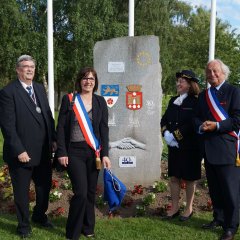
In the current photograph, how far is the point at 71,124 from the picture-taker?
429cm

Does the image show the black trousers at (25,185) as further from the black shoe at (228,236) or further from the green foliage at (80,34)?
the green foliage at (80,34)

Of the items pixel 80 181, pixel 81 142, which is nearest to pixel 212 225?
pixel 80 181

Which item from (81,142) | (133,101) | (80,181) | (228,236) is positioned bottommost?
→ (228,236)

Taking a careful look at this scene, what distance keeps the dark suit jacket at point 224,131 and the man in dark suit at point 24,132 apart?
1.81 m

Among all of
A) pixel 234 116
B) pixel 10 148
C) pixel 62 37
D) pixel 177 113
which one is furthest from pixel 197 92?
pixel 62 37

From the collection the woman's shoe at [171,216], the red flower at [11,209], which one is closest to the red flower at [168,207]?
the woman's shoe at [171,216]

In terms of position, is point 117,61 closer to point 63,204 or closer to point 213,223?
point 63,204

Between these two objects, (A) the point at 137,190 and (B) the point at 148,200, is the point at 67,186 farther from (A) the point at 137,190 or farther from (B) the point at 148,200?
(B) the point at 148,200

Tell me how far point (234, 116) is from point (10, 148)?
2520 mm

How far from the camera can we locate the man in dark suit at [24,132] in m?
4.34

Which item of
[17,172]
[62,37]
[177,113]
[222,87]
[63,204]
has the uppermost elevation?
[62,37]

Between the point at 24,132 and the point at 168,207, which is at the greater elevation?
the point at 24,132

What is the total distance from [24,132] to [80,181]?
2.79 feet

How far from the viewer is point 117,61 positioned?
664 centimetres
